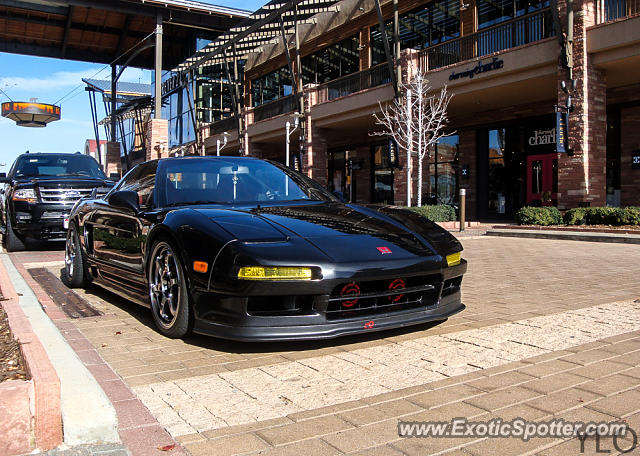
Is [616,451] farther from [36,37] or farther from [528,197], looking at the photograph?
[36,37]

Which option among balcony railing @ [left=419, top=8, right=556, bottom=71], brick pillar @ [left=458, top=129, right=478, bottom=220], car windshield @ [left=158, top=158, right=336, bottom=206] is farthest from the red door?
car windshield @ [left=158, top=158, right=336, bottom=206]

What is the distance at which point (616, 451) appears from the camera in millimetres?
2271

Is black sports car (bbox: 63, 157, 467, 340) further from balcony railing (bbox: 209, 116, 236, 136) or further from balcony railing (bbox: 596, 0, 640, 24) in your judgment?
balcony railing (bbox: 209, 116, 236, 136)

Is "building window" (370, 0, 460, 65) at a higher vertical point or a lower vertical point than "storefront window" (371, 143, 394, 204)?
higher

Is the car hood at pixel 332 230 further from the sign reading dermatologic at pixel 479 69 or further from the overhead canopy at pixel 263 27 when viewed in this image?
the overhead canopy at pixel 263 27

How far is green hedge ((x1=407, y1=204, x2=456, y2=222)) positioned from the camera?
1838 cm

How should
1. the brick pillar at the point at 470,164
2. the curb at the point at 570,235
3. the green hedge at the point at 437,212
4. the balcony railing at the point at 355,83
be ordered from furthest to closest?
the brick pillar at the point at 470,164 < the balcony railing at the point at 355,83 < the green hedge at the point at 437,212 < the curb at the point at 570,235

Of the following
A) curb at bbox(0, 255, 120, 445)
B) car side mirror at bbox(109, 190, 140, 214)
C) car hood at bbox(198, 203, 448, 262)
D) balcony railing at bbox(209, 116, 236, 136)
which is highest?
balcony railing at bbox(209, 116, 236, 136)

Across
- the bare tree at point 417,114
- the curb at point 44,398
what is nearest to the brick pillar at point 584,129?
the bare tree at point 417,114

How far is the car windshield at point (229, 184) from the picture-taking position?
15.6 ft

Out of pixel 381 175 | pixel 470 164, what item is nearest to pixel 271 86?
pixel 381 175

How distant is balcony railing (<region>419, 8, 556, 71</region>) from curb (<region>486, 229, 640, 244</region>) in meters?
6.51

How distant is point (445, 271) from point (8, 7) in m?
35.7

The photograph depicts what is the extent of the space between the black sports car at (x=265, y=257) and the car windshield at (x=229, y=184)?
0.01 meters
